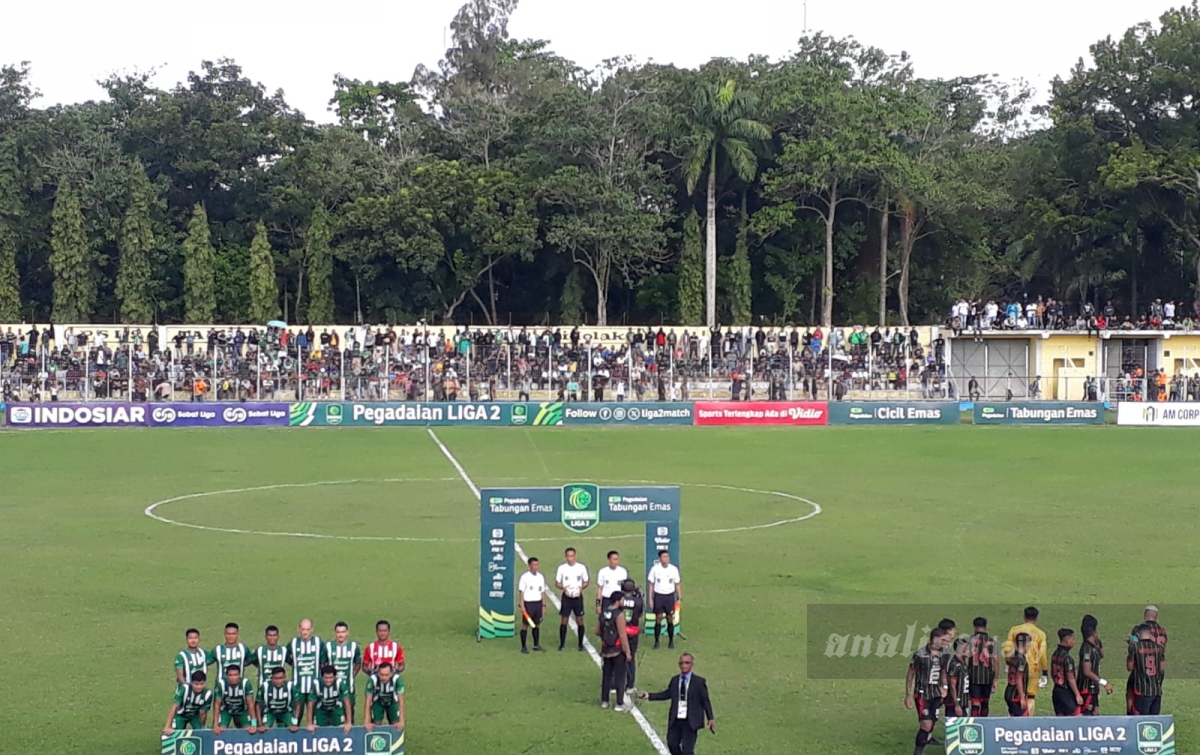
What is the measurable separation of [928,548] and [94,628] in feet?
52.5

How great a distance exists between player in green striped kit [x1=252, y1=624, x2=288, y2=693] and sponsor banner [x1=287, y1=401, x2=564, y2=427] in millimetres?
41938

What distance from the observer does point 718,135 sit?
80.2 m

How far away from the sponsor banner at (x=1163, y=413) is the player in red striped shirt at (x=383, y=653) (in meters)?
Answer: 49.5

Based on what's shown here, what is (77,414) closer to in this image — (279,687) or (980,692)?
(279,687)

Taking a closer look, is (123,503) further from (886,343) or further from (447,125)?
(447,125)

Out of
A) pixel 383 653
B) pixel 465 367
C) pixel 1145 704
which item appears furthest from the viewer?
pixel 465 367

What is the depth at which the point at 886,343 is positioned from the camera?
6638cm

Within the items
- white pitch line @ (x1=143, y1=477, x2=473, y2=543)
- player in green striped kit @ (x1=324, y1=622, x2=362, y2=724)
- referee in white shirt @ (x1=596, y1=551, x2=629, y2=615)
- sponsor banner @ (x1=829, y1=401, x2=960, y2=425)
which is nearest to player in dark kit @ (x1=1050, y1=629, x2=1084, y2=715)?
referee in white shirt @ (x1=596, y1=551, x2=629, y2=615)

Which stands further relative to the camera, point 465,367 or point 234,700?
point 465,367

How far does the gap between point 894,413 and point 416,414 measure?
1916 cm

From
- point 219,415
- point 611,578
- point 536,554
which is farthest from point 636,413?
point 611,578

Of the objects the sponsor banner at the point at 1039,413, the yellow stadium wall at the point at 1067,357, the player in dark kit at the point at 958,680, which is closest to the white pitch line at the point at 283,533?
the player in dark kit at the point at 958,680

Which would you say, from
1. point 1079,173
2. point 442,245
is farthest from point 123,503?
point 1079,173

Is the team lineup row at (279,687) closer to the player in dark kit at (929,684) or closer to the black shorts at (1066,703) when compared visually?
the player in dark kit at (929,684)
